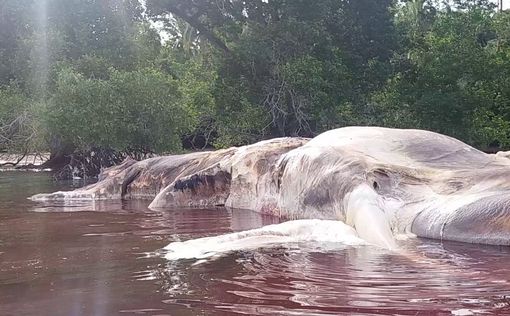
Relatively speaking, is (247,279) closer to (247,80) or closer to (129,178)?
(129,178)

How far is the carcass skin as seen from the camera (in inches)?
229

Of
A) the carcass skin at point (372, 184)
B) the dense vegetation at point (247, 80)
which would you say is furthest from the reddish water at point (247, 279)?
the dense vegetation at point (247, 80)

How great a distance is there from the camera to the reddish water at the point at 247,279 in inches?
139

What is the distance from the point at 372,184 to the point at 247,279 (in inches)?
112

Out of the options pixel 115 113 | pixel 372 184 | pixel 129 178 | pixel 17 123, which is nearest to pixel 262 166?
pixel 372 184

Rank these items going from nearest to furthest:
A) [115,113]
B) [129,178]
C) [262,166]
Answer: [262,166] → [129,178] → [115,113]

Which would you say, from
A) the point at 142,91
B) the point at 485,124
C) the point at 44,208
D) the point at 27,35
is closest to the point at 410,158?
the point at 44,208

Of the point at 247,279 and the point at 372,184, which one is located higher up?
the point at 372,184

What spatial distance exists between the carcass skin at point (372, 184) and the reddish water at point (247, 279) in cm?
36

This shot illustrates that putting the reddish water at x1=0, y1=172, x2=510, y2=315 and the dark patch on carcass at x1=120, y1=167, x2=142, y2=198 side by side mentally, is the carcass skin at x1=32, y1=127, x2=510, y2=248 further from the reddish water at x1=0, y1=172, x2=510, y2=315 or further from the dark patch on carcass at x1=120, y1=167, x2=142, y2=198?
the dark patch on carcass at x1=120, y1=167, x2=142, y2=198

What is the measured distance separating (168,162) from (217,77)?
10.8 meters

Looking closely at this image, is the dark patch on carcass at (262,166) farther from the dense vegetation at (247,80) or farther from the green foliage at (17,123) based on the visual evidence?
→ the green foliage at (17,123)

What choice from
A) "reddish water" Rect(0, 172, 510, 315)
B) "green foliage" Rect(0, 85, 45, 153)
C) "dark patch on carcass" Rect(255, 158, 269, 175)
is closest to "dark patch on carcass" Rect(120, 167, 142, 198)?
"dark patch on carcass" Rect(255, 158, 269, 175)

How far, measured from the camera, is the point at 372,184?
22.2 feet
